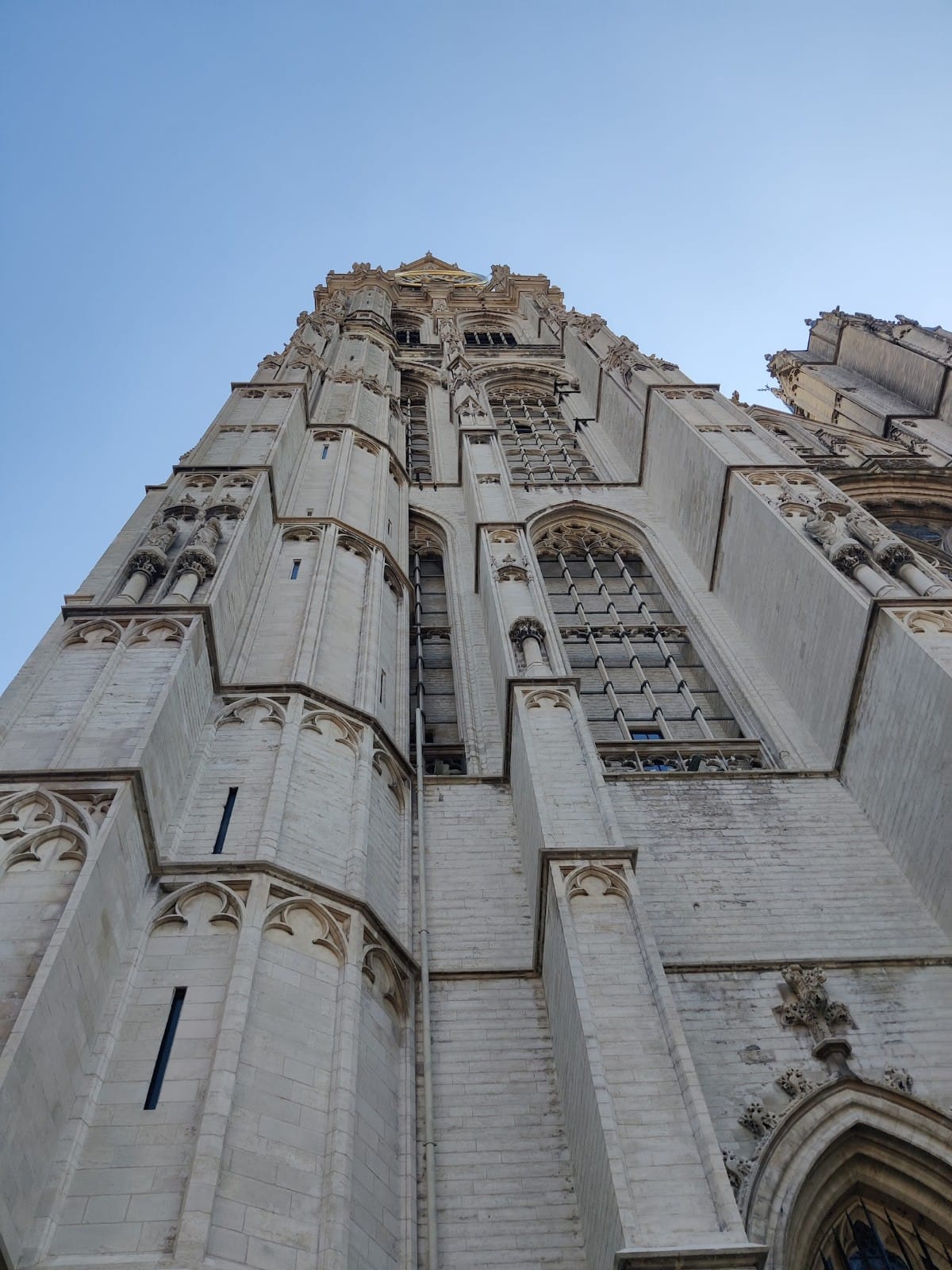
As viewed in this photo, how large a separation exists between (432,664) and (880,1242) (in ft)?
31.3

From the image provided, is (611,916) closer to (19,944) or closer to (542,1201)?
(542,1201)

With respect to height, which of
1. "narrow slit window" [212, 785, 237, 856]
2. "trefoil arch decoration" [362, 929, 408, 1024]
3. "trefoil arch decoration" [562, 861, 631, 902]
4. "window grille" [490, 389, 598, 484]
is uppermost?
"window grille" [490, 389, 598, 484]

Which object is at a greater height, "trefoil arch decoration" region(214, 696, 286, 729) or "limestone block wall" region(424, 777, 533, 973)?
"trefoil arch decoration" region(214, 696, 286, 729)

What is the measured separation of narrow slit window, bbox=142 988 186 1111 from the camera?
638 cm

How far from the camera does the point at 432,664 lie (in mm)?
15383

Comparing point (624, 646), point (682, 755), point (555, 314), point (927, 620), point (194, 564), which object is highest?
point (555, 314)

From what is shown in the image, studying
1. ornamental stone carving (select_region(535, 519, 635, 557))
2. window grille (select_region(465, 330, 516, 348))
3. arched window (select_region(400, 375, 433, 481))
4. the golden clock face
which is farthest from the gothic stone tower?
the golden clock face

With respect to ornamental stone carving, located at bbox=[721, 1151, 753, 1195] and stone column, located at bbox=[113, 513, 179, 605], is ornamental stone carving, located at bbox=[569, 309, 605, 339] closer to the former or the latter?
stone column, located at bbox=[113, 513, 179, 605]

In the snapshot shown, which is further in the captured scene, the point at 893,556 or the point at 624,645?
the point at 624,645

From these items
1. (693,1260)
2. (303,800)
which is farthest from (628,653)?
(693,1260)

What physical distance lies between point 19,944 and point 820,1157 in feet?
17.7

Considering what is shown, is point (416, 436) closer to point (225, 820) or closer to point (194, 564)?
point (194, 564)

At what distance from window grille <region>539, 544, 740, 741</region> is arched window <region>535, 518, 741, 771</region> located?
0.01m

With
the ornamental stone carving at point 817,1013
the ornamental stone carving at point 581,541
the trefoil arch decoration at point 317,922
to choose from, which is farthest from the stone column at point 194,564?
the ornamental stone carving at point 581,541
